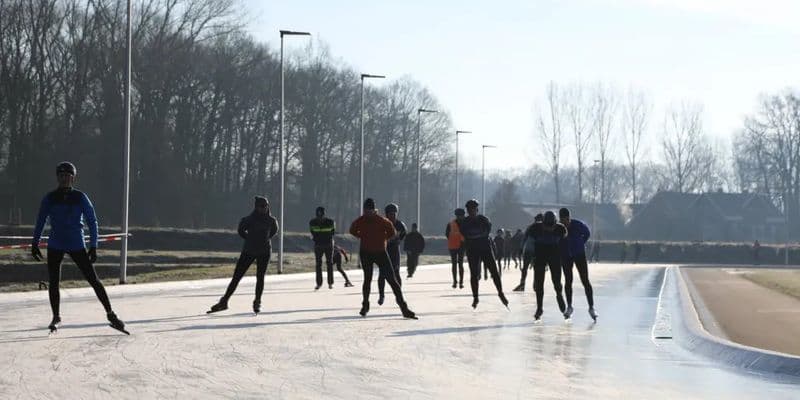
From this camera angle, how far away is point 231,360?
40.6 ft

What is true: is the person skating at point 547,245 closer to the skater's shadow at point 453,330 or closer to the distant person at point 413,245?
the skater's shadow at point 453,330

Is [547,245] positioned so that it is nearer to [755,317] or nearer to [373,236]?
[373,236]

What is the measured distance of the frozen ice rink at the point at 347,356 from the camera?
1041 cm

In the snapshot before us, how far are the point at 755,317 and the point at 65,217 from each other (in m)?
12.0

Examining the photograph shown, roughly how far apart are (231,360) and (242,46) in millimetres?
69294

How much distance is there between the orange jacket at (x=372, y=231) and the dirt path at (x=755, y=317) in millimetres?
4801

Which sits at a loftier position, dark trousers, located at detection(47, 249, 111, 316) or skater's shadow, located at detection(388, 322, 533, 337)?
dark trousers, located at detection(47, 249, 111, 316)

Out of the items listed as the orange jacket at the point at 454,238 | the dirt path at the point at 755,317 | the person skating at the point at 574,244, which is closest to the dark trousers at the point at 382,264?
the person skating at the point at 574,244

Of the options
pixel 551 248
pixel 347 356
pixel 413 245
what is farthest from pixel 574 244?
pixel 413 245

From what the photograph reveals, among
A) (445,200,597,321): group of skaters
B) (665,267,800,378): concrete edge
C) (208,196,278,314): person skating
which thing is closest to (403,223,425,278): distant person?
(445,200,597,321): group of skaters

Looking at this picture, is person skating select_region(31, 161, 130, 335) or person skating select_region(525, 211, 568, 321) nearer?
person skating select_region(31, 161, 130, 335)

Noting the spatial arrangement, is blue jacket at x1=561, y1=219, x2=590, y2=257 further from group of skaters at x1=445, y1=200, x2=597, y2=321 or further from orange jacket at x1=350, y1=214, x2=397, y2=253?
orange jacket at x1=350, y1=214, x2=397, y2=253

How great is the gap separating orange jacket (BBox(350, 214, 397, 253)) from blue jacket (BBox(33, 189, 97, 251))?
17.9 ft

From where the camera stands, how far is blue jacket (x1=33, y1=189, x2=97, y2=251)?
45.1 feet
